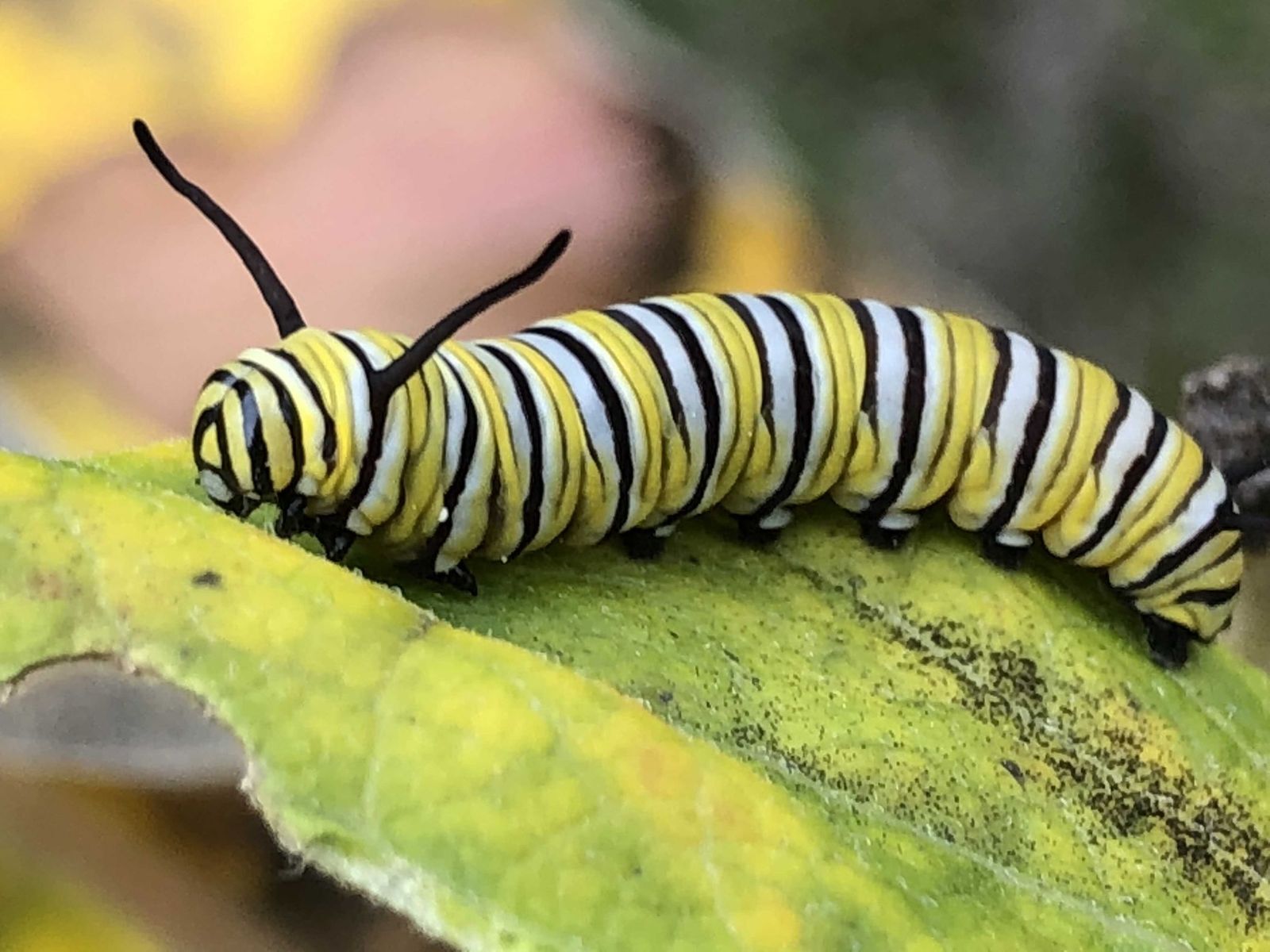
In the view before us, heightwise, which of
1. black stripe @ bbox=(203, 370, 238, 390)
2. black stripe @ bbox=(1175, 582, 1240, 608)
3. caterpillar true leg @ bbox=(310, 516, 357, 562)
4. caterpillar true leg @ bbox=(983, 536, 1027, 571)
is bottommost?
caterpillar true leg @ bbox=(310, 516, 357, 562)

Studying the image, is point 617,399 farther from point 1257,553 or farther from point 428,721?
point 1257,553

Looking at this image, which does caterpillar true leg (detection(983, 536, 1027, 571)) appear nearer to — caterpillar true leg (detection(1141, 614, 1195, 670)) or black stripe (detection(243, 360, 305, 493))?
caterpillar true leg (detection(1141, 614, 1195, 670))

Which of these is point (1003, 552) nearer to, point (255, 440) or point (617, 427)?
point (617, 427)

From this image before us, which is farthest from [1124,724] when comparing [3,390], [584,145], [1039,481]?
[3,390]

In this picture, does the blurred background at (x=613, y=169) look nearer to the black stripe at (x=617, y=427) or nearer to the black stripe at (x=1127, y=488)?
the black stripe at (x=1127, y=488)

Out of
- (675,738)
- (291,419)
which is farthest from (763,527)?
(675,738)

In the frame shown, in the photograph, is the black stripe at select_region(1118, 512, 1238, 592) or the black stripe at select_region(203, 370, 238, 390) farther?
the black stripe at select_region(1118, 512, 1238, 592)

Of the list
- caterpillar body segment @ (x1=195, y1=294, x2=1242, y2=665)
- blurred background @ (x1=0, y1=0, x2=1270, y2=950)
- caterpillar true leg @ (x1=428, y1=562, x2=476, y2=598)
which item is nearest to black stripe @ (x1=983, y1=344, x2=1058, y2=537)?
caterpillar body segment @ (x1=195, y1=294, x2=1242, y2=665)
